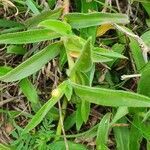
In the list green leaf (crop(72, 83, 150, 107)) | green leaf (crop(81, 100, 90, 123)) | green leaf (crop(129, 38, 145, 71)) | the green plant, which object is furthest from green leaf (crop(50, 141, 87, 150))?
green leaf (crop(129, 38, 145, 71))

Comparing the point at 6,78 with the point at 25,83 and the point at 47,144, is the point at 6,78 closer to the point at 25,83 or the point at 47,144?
the point at 25,83

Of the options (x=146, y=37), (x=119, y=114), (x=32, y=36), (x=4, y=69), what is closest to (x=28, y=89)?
(x=4, y=69)

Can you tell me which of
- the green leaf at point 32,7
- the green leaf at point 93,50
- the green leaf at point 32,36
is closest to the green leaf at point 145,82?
the green leaf at point 93,50

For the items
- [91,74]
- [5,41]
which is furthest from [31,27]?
[91,74]

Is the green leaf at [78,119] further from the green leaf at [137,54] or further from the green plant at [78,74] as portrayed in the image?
the green leaf at [137,54]

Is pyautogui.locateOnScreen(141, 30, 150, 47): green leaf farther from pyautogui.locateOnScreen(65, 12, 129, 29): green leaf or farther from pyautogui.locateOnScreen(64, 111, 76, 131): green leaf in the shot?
pyautogui.locateOnScreen(64, 111, 76, 131): green leaf
